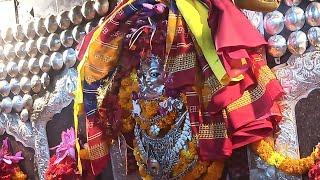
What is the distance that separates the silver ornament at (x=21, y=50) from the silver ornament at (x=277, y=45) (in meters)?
1.38

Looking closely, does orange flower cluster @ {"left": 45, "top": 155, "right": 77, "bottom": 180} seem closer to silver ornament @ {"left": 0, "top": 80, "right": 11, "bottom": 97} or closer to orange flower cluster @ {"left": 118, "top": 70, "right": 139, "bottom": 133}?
orange flower cluster @ {"left": 118, "top": 70, "right": 139, "bottom": 133}

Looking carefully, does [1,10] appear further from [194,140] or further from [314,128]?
[314,128]

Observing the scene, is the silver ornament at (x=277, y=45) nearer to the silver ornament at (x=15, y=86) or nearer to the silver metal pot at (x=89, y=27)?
the silver metal pot at (x=89, y=27)

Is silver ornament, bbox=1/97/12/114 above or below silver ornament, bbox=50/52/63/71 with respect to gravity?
below

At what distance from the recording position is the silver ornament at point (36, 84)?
9.91 feet

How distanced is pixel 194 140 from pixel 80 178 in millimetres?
694

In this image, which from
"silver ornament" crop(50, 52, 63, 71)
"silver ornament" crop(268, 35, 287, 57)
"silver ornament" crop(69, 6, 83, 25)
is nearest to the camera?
"silver ornament" crop(268, 35, 287, 57)

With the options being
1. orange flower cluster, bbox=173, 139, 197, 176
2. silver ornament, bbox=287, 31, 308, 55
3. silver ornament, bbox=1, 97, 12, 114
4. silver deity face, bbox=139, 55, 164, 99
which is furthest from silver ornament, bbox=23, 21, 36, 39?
silver ornament, bbox=287, 31, 308, 55

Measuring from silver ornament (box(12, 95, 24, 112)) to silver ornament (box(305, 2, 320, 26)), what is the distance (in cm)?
159

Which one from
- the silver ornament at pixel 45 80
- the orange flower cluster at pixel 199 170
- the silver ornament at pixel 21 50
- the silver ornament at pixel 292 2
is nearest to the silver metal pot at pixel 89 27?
the silver ornament at pixel 45 80

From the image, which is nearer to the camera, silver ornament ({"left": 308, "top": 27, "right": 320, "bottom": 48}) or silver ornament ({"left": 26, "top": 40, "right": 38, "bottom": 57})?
silver ornament ({"left": 308, "top": 27, "right": 320, "bottom": 48})

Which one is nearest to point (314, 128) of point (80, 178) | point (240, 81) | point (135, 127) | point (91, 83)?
point (240, 81)

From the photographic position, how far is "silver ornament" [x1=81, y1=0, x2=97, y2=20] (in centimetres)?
273

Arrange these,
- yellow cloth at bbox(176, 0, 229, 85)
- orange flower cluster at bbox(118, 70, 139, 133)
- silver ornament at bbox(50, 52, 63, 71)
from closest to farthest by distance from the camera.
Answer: yellow cloth at bbox(176, 0, 229, 85) → orange flower cluster at bbox(118, 70, 139, 133) → silver ornament at bbox(50, 52, 63, 71)
